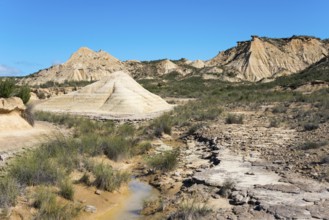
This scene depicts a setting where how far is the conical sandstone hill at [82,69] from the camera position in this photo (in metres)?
76.2

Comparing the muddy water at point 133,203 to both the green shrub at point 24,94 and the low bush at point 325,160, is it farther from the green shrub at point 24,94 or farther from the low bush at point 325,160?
the green shrub at point 24,94

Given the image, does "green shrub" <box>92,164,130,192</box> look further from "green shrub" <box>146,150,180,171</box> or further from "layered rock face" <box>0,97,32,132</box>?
"layered rock face" <box>0,97,32,132</box>

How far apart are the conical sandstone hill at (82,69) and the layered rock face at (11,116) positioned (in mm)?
58686

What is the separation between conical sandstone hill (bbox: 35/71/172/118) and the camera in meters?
24.9

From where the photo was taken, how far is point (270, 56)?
3351 inches

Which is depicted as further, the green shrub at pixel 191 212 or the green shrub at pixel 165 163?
the green shrub at pixel 165 163

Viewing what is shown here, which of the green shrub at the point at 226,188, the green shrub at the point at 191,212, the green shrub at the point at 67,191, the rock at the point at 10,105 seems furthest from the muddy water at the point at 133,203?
the rock at the point at 10,105

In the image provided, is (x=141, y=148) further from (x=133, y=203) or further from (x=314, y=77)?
(x=314, y=77)

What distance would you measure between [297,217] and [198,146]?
315 inches

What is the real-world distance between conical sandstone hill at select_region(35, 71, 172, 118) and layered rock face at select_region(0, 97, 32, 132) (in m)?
9.46

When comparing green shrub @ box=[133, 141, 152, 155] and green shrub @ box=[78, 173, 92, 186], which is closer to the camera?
green shrub @ box=[78, 173, 92, 186]

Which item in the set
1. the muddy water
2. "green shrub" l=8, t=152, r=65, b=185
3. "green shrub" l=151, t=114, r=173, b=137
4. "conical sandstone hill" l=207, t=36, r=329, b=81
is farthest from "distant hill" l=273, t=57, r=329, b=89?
"green shrub" l=8, t=152, r=65, b=185

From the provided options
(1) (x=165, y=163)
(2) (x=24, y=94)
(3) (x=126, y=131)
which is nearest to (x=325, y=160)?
(1) (x=165, y=163)

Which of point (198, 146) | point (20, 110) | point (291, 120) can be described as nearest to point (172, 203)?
point (198, 146)
